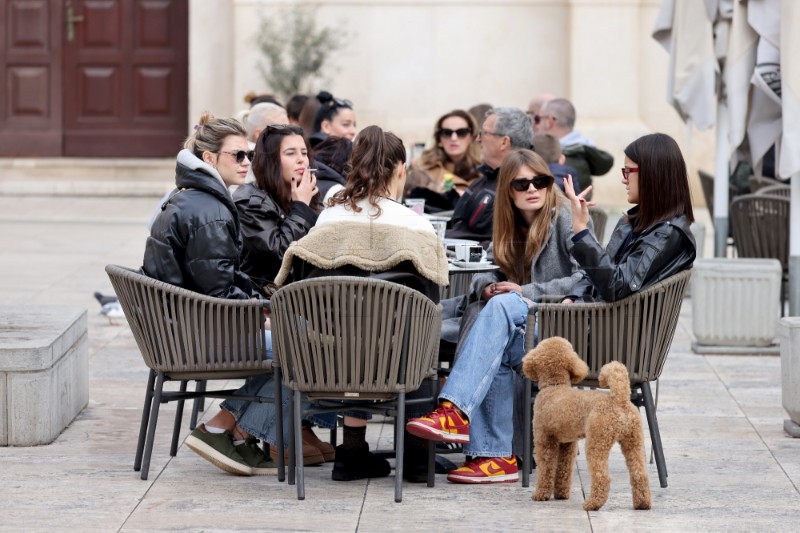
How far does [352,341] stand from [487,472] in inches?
33.2

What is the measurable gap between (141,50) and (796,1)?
35.4 ft

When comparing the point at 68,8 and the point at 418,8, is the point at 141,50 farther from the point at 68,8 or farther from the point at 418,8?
the point at 418,8

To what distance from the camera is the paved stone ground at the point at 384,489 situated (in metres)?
5.14

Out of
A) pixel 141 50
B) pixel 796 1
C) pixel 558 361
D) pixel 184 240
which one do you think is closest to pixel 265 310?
pixel 184 240

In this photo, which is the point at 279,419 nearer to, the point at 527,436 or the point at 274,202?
the point at 527,436

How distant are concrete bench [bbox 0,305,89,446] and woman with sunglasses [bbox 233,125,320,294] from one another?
929mm

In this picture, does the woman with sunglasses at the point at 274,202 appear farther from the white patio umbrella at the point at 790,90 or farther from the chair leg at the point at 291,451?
the white patio umbrella at the point at 790,90

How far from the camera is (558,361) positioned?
17.4 feet

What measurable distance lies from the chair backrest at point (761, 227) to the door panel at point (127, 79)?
30.4 ft

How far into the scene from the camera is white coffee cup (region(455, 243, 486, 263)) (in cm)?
623

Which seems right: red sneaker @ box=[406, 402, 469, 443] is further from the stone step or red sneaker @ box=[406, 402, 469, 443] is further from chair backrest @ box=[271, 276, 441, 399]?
the stone step

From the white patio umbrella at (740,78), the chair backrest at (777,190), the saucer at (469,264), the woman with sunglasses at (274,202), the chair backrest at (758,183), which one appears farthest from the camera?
the chair backrest at (758,183)

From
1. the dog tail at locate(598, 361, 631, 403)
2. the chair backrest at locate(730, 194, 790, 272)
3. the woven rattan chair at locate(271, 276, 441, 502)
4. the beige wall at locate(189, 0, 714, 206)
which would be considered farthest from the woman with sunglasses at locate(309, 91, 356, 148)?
the beige wall at locate(189, 0, 714, 206)

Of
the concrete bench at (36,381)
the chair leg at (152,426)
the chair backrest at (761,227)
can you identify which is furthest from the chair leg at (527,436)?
the chair backrest at (761,227)
